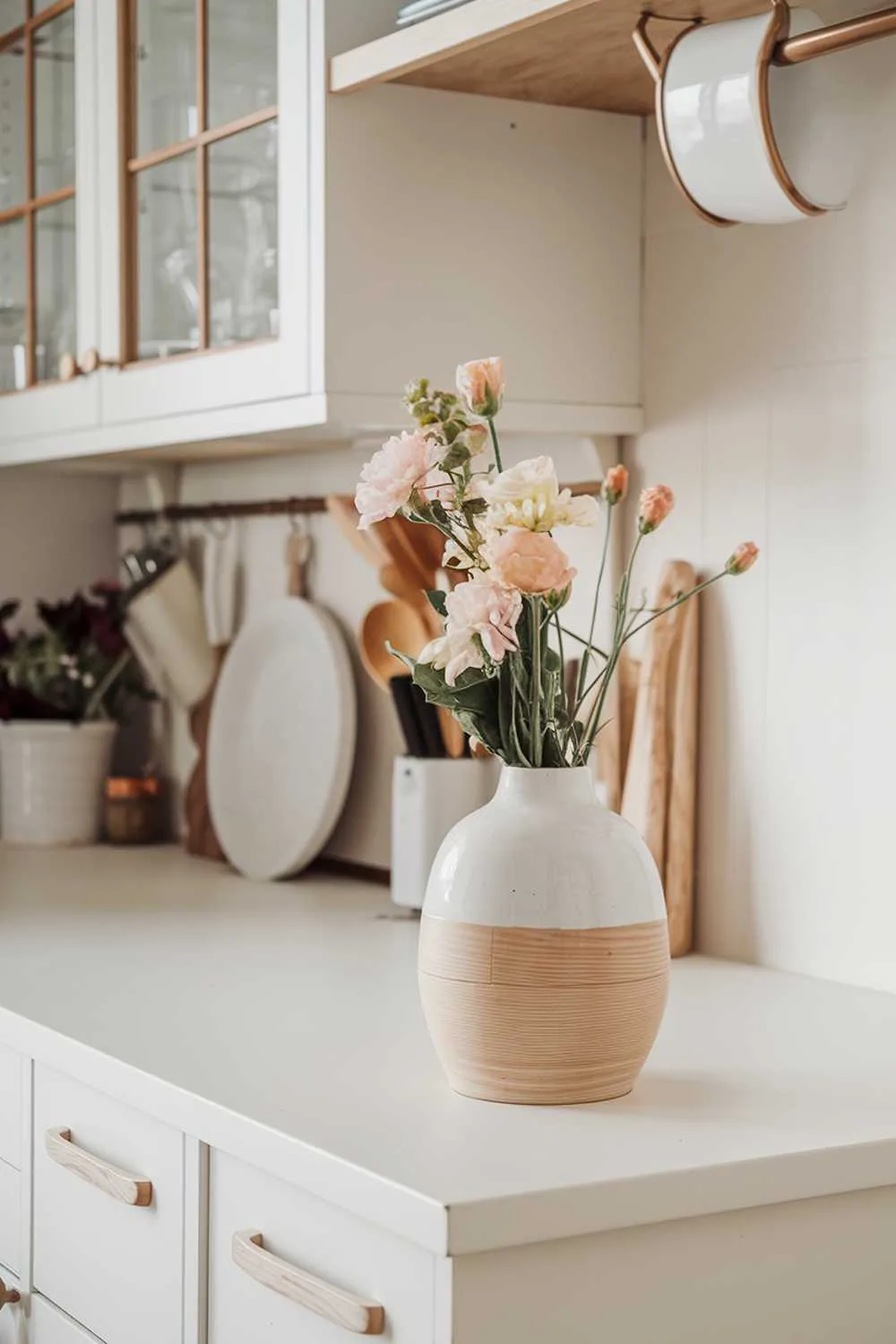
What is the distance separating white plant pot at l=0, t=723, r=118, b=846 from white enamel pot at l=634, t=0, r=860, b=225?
56.4 inches

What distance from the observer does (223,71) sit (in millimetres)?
1880

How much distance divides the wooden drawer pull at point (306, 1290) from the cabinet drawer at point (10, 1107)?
0.41 meters

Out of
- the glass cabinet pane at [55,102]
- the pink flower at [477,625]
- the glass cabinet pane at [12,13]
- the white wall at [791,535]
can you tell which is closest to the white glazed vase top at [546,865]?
the pink flower at [477,625]

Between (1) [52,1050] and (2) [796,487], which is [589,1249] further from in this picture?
(2) [796,487]

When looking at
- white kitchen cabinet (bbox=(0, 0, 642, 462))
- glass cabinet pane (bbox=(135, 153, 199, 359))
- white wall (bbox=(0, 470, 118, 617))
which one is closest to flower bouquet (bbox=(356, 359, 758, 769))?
white kitchen cabinet (bbox=(0, 0, 642, 462))

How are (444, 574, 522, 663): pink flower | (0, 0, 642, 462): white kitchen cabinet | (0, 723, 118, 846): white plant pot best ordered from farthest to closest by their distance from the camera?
(0, 723, 118, 846): white plant pot < (0, 0, 642, 462): white kitchen cabinet < (444, 574, 522, 663): pink flower

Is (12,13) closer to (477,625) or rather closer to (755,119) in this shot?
(755,119)

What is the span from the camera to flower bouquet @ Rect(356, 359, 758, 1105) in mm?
1221

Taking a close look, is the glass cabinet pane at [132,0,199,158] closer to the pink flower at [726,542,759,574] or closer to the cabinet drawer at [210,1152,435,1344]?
the pink flower at [726,542,759,574]

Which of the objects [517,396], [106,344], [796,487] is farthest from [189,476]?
[796,487]

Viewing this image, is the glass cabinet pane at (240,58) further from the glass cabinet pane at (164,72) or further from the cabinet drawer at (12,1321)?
the cabinet drawer at (12,1321)

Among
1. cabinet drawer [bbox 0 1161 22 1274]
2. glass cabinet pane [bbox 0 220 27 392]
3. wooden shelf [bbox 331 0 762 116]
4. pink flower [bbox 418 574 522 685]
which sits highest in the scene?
wooden shelf [bbox 331 0 762 116]

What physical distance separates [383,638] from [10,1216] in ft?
2.65

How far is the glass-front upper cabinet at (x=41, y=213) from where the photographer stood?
2186 millimetres
